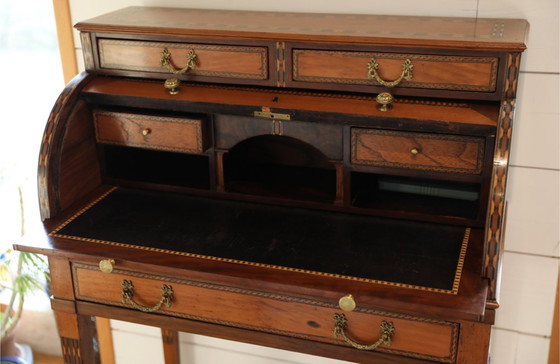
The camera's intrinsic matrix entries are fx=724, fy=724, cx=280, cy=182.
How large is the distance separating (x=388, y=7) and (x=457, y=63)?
46 cm

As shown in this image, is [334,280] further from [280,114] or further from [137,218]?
[137,218]

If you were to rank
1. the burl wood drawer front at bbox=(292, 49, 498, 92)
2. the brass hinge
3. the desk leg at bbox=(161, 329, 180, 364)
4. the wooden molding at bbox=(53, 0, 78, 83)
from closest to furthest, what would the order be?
1. the burl wood drawer front at bbox=(292, 49, 498, 92)
2. the brass hinge
3. the wooden molding at bbox=(53, 0, 78, 83)
4. the desk leg at bbox=(161, 329, 180, 364)

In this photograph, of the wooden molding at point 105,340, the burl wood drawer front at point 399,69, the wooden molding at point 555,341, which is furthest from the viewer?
the wooden molding at point 105,340

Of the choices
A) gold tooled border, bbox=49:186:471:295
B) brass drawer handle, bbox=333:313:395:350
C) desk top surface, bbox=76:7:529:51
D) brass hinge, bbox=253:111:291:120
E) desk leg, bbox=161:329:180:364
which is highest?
desk top surface, bbox=76:7:529:51

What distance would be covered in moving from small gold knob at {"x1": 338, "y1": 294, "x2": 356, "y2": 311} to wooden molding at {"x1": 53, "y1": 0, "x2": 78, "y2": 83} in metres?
1.43

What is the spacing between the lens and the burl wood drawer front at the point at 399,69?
1.71 metres

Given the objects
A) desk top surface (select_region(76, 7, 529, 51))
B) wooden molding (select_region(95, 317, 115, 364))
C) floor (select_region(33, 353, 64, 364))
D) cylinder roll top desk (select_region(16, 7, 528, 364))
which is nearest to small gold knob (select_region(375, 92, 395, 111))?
cylinder roll top desk (select_region(16, 7, 528, 364))

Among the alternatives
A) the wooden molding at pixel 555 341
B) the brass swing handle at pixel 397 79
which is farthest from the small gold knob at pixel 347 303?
the wooden molding at pixel 555 341

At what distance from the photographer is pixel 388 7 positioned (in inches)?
82.7

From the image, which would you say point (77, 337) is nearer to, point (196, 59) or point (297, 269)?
point (297, 269)

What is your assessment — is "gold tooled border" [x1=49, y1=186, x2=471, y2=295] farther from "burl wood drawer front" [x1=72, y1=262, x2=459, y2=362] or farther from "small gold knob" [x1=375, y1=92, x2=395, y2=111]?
"small gold knob" [x1=375, y1=92, x2=395, y2=111]

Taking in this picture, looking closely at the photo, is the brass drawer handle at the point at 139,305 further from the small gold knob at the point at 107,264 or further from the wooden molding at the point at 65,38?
the wooden molding at the point at 65,38

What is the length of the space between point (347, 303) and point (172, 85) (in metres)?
0.75

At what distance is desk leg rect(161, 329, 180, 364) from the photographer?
266cm
